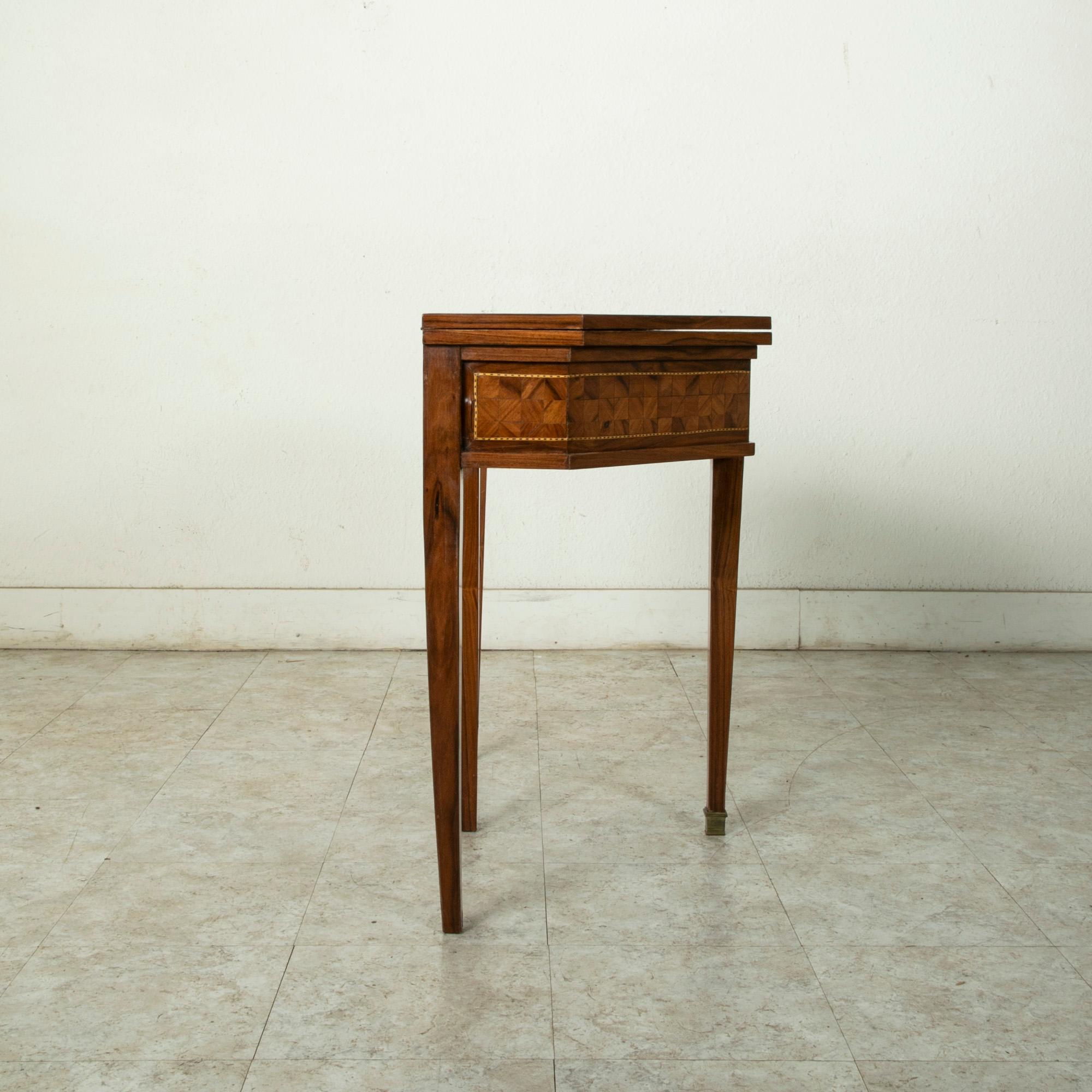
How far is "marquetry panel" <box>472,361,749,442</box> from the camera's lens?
1864 millimetres

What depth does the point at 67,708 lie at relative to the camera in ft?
10.7

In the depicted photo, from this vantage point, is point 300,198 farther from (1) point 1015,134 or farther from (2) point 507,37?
(1) point 1015,134

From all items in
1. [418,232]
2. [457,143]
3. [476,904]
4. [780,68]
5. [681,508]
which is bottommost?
[476,904]

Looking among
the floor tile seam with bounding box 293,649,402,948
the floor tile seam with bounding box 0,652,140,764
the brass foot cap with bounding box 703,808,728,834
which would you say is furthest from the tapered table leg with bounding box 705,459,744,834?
the floor tile seam with bounding box 0,652,140,764

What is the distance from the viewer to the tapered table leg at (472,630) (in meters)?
2.39

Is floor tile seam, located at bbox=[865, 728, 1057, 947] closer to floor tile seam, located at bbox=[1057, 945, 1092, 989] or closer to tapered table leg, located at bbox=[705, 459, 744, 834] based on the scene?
floor tile seam, located at bbox=[1057, 945, 1092, 989]

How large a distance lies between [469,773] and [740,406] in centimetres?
89

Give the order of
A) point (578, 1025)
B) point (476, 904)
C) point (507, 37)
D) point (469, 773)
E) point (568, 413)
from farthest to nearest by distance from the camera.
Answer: point (507, 37), point (469, 773), point (476, 904), point (568, 413), point (578, 1025)

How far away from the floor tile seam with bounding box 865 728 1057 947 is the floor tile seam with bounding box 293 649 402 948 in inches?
47.1

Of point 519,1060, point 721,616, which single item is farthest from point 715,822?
point 519,1060

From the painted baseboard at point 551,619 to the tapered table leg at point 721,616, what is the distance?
4.72 feet

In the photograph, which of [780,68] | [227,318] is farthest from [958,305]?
[227,318]

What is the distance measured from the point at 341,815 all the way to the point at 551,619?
4.79 ft

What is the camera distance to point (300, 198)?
3.72 meters
